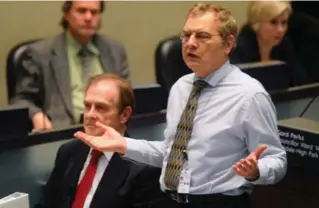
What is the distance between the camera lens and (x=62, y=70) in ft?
10.8

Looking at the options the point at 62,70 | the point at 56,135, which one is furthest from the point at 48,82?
the point at 56,135

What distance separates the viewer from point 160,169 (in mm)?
2168

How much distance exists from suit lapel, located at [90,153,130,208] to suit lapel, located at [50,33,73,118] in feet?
3.65

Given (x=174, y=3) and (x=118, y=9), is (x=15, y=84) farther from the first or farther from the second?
(x=174, y=3)

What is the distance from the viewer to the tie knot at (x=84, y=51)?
133 inches

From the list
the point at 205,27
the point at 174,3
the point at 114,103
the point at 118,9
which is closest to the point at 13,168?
the point at 114,103

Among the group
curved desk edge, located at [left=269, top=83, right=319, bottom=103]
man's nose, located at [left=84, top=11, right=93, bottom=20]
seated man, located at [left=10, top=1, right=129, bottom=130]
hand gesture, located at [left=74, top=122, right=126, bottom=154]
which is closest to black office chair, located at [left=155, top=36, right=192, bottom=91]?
seated man, located at [left=10, top=1, right=129, bottom=130]

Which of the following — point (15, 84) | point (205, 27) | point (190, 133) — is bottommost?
point (15, 84)

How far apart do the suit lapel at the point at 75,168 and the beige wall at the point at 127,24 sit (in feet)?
5.35

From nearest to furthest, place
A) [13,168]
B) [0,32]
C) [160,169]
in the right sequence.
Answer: [160,169]
[13,168]
[0,32]

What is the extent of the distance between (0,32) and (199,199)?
221cm

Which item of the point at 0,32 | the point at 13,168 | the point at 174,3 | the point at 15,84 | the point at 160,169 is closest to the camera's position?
the point at 160,169

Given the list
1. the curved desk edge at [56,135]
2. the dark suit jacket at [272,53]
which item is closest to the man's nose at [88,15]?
the dark suit jacket at [272,53]

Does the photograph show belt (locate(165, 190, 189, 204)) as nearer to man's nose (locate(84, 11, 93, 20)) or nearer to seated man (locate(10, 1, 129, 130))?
seated man (locate(10, 1, 129, 130))
